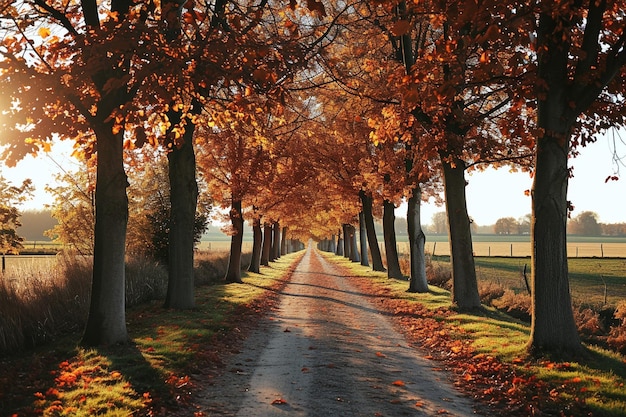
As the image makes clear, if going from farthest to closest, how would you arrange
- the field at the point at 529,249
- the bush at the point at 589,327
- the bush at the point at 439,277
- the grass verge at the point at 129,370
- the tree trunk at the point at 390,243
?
1. the field at the point at 529,249
2. the tree trunk at the point at 390,243
3. the bush at the point at 439,277
4. the bush at the point at 589,327
5. the grass verge at the point at 129,370

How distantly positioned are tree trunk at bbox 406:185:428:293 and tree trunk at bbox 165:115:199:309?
960 centimetres

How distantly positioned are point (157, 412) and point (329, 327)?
7194mm

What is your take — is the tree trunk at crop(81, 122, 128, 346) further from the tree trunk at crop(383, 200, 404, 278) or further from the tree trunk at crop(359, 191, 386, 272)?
the tree trunk at crop(359, 191, 386, 272)

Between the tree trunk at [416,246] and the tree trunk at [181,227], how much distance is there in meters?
9.60

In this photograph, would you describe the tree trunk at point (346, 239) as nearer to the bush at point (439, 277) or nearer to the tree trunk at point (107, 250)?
the bush at point (439, 277)

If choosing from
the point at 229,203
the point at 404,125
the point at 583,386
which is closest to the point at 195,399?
the point at 583,386

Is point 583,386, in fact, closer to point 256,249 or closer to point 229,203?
point 229,203

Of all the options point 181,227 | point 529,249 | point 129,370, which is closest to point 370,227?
point 181,227

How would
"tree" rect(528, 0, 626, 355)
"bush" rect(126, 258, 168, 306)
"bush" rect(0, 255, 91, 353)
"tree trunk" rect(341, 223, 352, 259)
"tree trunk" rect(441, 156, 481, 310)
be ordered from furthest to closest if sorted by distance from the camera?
"tree trunk" rect(341, 223, 352, 259)
"bush" rect(126, 258, 168, 306)
"tree trunk" rect(441, 156, 481, 310)
"bush" rect(0, 255, 91, 353)
"tree" rect(528, 0, 626, 355)

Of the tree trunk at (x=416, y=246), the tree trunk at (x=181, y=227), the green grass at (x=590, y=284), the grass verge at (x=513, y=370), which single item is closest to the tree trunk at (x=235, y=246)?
the tree trunk at (x=416, y=246)

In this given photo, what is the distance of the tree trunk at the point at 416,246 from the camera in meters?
20.3

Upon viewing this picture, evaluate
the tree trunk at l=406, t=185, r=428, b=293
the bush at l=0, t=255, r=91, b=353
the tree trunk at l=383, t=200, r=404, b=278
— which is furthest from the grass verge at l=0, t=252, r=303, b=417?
the tree trunk at l=383, t=200, r=404, b=278

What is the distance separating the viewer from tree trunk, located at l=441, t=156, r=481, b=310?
1481 centimetres

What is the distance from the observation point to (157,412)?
20.1 feet
